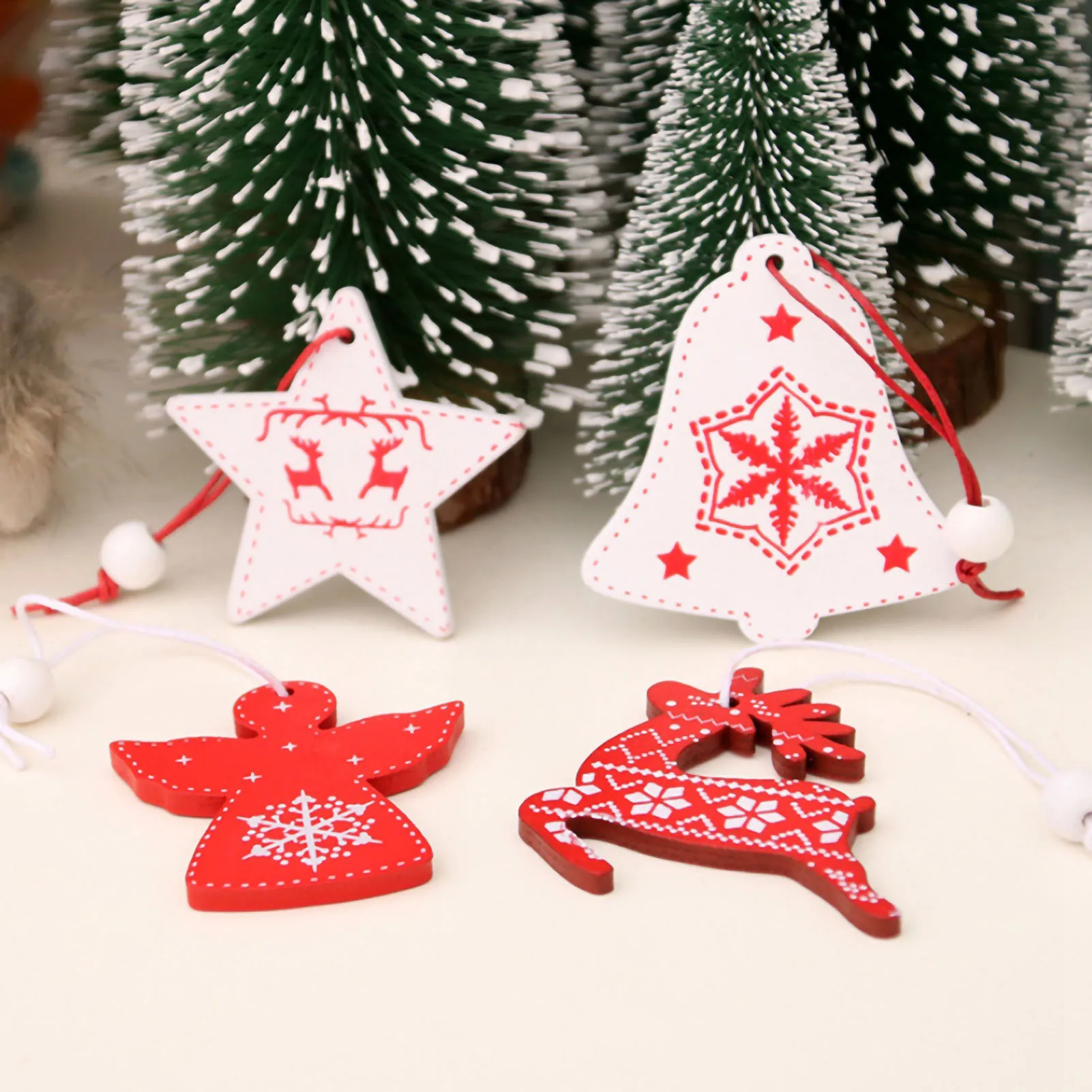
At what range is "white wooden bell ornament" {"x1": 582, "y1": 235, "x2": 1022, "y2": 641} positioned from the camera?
86cm

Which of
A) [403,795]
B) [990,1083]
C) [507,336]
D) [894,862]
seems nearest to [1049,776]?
[894,862]

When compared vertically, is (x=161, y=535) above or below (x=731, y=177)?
below

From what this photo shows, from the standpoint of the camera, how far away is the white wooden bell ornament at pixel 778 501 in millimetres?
862

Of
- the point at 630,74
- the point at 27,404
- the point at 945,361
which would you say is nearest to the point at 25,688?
the point at 27,404

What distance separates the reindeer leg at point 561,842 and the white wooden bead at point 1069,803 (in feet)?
0.72

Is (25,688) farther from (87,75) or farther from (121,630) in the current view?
(87,75)

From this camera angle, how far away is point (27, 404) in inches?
38.3

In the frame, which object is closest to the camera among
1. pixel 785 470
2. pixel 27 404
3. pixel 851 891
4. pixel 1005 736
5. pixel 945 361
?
pixel 851 891

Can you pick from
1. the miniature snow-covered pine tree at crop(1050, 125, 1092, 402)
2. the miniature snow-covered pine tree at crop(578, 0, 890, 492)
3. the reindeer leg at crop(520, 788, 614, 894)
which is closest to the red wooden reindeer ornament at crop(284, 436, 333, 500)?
the miniature snow-covered pine tree at crop(578, 0, 890, 492)

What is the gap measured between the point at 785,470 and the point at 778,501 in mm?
19

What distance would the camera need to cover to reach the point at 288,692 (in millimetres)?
821

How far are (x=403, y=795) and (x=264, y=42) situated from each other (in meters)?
0.46

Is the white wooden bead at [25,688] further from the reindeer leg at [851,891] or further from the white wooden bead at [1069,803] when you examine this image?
the white wooden bead at [1069,803]

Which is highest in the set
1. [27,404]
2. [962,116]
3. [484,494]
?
[962,116]
